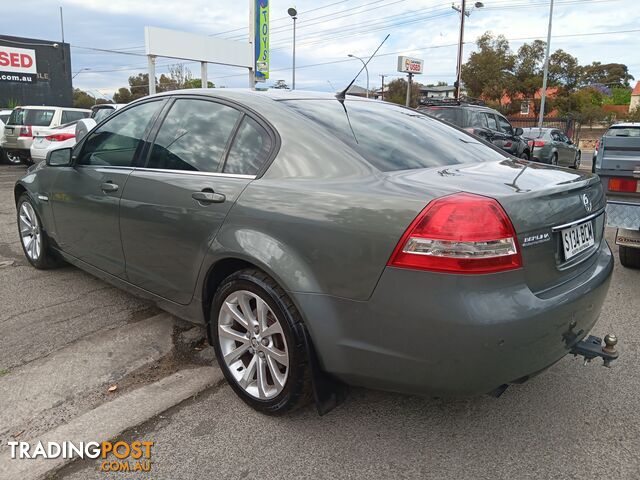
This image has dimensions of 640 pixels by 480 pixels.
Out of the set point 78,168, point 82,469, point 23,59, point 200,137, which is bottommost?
point 82,469

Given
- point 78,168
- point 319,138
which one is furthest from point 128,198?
point 319,138

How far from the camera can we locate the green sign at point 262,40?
653 inches

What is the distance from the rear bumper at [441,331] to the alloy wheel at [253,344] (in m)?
0.28

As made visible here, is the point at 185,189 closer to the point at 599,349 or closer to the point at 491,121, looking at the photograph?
the point at 599,349

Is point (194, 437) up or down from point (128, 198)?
down

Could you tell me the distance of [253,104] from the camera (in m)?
2.81

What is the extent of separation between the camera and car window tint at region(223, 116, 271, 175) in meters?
2.63

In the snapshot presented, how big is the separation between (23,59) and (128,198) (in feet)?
95.4

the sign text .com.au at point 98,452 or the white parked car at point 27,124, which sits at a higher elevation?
the white parked car at point 27,124

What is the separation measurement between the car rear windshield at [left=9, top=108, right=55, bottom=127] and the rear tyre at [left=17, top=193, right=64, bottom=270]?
9911 mm

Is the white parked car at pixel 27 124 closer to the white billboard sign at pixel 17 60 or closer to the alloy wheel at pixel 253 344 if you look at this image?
the alloy wheel at pixel 253 344

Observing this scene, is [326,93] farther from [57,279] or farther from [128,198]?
[57,279]

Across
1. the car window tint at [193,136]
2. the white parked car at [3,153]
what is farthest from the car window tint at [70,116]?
the car window tint at [193,136]

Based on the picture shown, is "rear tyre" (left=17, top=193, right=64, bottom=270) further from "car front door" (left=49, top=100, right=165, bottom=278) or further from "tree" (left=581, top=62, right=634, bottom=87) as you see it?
"tree" (left=581, top=62, right=634, bottom=87)
